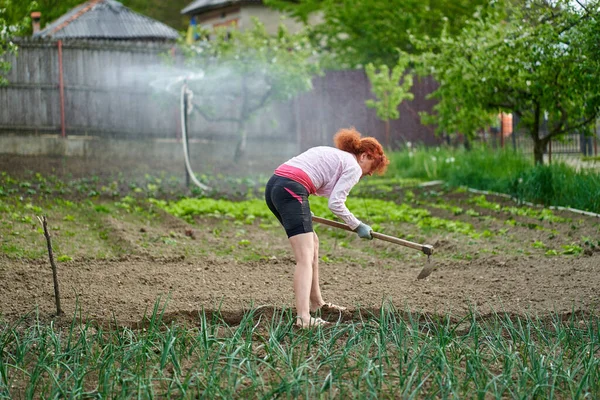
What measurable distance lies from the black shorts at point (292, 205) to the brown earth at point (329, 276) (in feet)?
1.85

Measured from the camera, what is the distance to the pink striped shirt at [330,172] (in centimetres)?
464

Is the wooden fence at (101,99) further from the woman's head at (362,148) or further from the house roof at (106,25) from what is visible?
the house roof at (106,25)

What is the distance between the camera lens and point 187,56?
15.9m

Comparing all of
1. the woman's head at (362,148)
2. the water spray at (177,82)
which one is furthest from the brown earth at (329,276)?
the water spray at (177,82)

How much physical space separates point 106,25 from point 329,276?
24390mm

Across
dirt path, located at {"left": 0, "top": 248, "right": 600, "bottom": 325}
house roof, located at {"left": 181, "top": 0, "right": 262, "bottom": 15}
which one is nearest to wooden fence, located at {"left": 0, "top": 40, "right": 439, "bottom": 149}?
dirt path, located at {"left": 0, "top": 248, "right": 600, "bottom": 325}

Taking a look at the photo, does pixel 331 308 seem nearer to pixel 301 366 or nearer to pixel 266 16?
pixel 301 366

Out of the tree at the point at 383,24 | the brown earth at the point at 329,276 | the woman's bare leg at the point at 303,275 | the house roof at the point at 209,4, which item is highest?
the house roof at the point at 209,4

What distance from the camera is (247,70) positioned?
1509cm

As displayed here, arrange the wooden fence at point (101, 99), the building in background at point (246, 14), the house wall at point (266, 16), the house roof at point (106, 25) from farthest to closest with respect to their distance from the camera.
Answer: the house wall at point (266, 16) → the building in background at point (246, 14) → the house roof at point (106, 25) → the wooden fence at point (101, 99)

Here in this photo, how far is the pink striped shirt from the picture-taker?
183 inches

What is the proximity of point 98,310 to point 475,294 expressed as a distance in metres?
2.55

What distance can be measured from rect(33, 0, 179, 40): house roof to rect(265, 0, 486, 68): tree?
751cm

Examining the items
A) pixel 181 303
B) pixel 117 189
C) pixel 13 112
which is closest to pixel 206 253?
pixel 181 303
